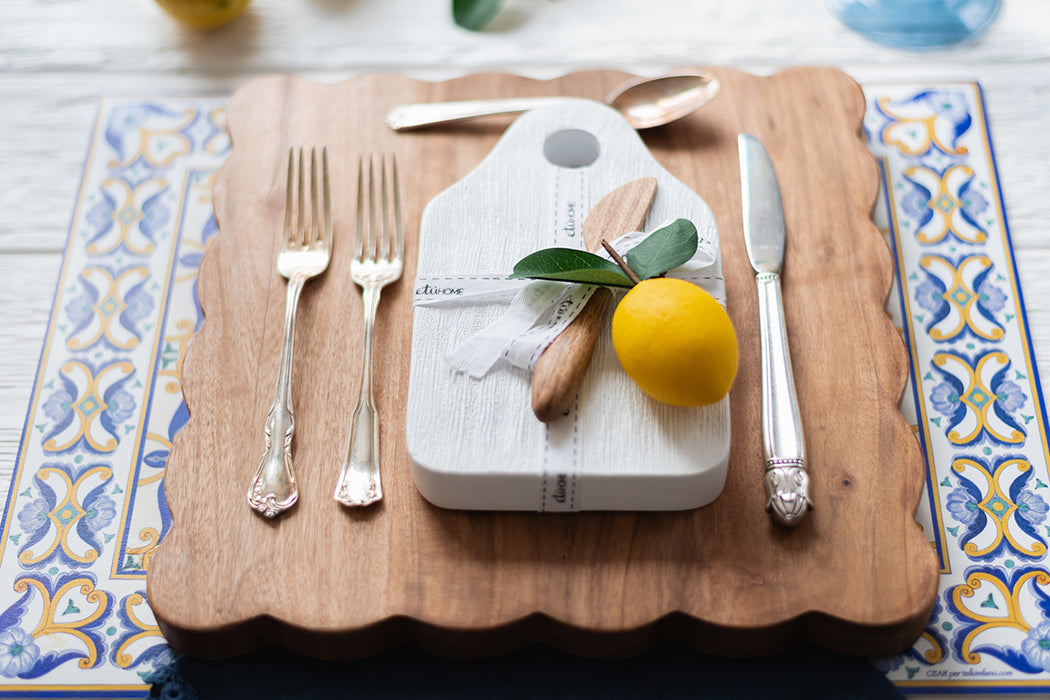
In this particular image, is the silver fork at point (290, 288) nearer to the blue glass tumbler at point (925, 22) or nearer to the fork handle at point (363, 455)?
the fork handle at point (363, 455)

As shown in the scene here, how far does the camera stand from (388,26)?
4.20ft

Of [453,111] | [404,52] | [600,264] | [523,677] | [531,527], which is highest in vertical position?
[404,52]

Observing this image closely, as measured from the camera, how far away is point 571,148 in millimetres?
942

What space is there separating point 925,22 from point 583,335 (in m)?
0.77

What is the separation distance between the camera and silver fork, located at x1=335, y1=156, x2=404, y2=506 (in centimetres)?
77

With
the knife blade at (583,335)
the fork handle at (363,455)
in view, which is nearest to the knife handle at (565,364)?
the knife blade at (583,335)

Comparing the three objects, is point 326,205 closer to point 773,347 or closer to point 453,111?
point 453,111

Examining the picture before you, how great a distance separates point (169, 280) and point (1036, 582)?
2.83ft

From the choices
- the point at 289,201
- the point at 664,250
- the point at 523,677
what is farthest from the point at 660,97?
the point at 523,677

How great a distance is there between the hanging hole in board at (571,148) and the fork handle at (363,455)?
0.27 metres

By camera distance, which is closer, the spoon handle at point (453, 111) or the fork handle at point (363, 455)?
the fork handle at point (363, 455)

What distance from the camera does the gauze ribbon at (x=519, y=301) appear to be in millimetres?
767

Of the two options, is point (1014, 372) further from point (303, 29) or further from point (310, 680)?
point (303, 29)

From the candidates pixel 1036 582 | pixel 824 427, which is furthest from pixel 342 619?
pixel 1036 582
